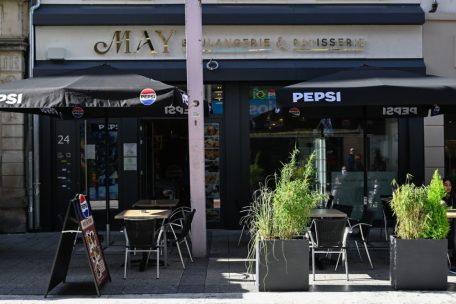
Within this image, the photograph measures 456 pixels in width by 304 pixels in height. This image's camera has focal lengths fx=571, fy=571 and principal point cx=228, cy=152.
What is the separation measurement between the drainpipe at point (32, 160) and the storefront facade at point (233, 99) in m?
0.14

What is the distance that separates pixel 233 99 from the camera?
11.8m

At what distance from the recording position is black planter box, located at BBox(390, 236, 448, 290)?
21.7ft

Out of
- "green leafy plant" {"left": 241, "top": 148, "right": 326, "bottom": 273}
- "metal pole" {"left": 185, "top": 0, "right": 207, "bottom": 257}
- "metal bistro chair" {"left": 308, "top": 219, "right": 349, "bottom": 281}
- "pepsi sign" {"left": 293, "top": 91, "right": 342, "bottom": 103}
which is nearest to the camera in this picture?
"green leafy plant" {"left": 241, "top": 148, "right": 326, "bottom": 273}

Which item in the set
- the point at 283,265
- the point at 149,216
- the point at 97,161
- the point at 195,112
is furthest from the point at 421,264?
the point at 97,161

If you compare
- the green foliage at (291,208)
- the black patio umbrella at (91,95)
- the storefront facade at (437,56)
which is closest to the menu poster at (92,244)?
the black patio umbrella at (91,95)

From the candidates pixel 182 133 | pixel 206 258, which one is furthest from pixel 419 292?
pixel 182 133

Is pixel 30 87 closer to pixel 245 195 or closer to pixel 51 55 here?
pixel 51 55

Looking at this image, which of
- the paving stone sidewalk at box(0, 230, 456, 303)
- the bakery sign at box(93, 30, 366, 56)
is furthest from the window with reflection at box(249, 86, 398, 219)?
the paving stone sidewalk at box(0, 230, 456, 303)

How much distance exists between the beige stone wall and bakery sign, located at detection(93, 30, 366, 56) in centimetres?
157

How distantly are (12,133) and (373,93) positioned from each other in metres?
7.28

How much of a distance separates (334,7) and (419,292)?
23.1 feet

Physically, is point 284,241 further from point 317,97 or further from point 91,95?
point 91,95

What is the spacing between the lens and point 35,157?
459 inches

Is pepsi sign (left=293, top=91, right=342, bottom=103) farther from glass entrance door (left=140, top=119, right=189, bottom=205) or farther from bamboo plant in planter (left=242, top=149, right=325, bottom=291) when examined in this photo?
glass entrance door (left=140, top=119, right=189, bottom=205)
